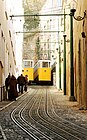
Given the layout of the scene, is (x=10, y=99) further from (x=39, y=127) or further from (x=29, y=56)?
(x=29, y=56)

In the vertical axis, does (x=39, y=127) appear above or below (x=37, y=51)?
below

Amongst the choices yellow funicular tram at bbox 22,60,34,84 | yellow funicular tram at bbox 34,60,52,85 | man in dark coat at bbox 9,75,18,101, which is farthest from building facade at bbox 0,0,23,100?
yellow funicular tram at bbox 22,60,34,84

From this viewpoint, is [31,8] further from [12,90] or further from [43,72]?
[12,90]

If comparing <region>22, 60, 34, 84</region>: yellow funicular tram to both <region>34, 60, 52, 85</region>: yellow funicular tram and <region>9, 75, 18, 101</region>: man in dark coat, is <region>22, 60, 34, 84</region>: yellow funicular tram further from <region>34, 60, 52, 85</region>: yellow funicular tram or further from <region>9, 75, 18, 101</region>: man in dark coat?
<region>9, 75, 18, 101</region>: man in dark coat

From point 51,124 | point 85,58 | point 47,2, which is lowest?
point 51,124

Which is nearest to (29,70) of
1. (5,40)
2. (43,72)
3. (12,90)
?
(43,72)

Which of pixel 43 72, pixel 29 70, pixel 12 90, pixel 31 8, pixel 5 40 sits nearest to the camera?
pixel 12 90

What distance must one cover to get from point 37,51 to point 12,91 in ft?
176

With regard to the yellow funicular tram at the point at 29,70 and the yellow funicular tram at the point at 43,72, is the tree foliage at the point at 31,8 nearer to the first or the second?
the yellow funicular tram at the point at 29,70

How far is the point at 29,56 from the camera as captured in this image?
80.8m

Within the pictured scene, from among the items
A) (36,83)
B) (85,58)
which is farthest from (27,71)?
(85,58)

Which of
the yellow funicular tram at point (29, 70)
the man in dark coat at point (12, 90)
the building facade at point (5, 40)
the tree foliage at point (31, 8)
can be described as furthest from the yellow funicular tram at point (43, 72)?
the man in dark coat at point (12, 90)

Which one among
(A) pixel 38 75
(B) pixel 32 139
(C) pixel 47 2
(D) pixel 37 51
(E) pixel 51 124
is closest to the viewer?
(B) pixel 32 139

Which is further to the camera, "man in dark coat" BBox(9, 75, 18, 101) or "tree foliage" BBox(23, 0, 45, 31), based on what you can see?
"tree foliage" BBox(23, 0, 45, 31)
